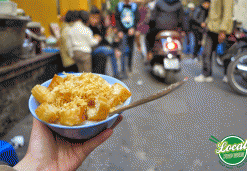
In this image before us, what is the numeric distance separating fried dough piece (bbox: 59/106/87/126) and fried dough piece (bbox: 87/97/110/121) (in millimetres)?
43

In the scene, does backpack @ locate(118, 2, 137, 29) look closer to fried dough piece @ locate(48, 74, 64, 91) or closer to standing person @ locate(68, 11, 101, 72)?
standing person @ locate(68, 11, 101, 72)

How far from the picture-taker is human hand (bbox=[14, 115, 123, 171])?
96cm

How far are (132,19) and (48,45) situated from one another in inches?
89.5

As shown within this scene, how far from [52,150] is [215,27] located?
11.4 feet

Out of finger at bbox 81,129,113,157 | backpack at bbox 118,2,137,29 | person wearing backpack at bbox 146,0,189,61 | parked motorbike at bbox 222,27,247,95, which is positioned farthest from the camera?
backpack at bbox 118,2,137,29

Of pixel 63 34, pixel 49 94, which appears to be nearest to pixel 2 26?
pixel 63 34

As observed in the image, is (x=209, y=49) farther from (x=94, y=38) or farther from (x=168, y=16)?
(x=94, y=38)

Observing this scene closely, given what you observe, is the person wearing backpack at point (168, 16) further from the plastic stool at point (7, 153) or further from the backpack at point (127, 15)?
the plastic stool at point (7, 153)

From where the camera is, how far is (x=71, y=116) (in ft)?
2.66

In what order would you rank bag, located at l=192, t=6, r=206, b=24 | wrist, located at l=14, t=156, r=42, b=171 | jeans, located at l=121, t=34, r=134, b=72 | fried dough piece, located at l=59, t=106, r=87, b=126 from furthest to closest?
bag, located at l=192, t=6, r=206, b=24 < jeans, located at l=121, t=34, r=134, b=72 < wrist, located at l=14, t=156, r=42, b=171 < fried dough piece, located at l=59, t=106, r=87, b=126

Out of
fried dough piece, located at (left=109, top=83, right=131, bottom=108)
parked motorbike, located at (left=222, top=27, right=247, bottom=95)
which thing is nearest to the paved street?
parked motorbike, located at (left=222, top=27, right=247, bottom=95)

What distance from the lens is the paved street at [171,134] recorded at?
1.56 meters

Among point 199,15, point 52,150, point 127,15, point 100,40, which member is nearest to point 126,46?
point 127,15

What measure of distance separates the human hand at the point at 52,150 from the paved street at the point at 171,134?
0.70 metres
